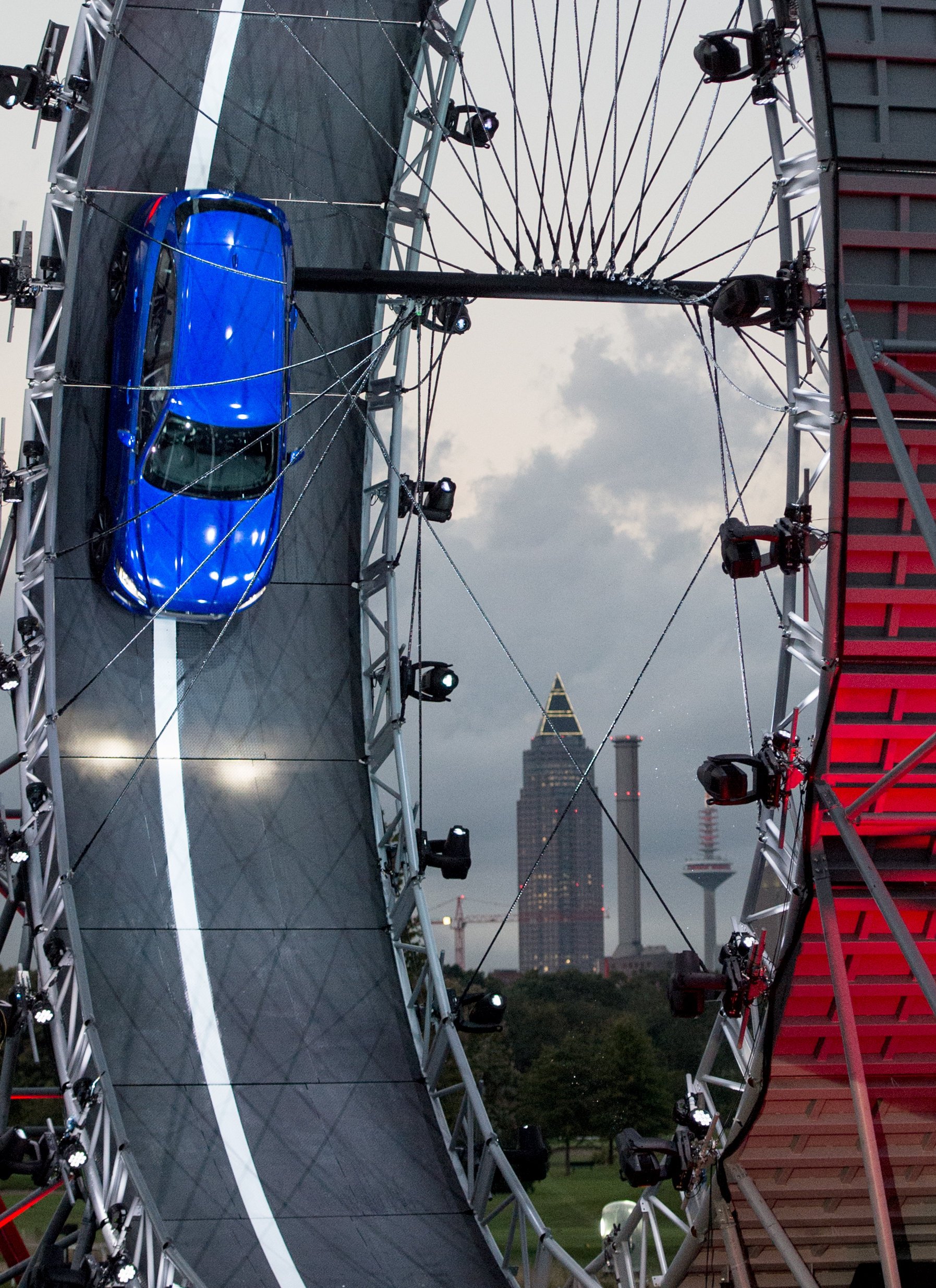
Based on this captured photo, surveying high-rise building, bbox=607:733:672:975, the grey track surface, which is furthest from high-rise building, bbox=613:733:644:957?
the grey track surface

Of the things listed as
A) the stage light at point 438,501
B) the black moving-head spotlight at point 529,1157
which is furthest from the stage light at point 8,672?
the black moving-head spotlight at point 529,1157

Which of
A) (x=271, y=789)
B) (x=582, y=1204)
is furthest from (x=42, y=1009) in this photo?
(x=582, y=1204)

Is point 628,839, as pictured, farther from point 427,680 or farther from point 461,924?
point 427,680

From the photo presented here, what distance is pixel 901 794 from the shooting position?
9.56m

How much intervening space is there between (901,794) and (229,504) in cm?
689

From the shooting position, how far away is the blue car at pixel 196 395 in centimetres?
1308

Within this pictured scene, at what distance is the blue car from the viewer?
1308cm

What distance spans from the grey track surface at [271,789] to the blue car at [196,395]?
574 millimetres

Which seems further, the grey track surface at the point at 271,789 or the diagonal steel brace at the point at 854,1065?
the grey track surface at the point at 271,789

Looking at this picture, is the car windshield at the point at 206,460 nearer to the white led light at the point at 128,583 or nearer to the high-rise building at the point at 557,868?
the white led light at the point at 128,583

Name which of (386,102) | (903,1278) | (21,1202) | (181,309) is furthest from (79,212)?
(903,1278)

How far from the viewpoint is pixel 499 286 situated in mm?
11734

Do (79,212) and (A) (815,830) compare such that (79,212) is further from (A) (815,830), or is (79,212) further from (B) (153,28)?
(A) (815,830)

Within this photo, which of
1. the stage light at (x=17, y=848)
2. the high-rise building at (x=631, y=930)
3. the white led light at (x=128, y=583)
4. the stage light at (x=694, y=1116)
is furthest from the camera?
the high-rise building at (x=631, y=930)
